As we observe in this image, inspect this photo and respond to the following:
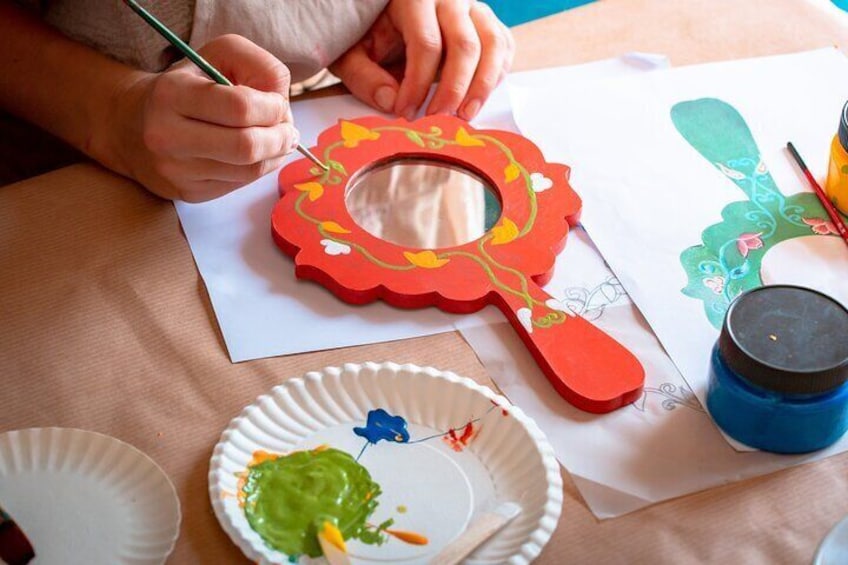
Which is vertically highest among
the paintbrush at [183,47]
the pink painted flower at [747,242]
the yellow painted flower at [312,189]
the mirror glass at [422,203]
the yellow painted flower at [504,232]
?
the paintbrush at [183,47]

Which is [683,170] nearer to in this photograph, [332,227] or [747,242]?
[747,242]

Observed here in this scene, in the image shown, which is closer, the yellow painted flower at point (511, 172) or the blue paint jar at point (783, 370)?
the blue paint jar at point (783, 370)

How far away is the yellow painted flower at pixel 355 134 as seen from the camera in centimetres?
97

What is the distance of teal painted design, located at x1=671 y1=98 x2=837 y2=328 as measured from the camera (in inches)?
33.6

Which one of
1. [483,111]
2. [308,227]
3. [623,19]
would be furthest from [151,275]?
[623,19]

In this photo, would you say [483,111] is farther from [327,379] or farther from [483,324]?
[327,379]

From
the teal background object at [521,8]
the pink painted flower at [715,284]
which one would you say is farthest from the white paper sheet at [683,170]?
the teal background object at [521,8]

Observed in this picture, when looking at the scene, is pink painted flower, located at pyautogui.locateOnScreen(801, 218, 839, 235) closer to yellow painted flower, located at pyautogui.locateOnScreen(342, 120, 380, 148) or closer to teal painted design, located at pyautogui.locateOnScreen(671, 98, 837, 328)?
teal painted design, located at pyautogui.locateOnScreen(671, 98, 837, 328)

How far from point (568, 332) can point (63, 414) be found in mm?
375

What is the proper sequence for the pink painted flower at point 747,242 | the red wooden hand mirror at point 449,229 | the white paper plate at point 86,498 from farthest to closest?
the pink painted flower at point 747,242
the red wooden hand mirror at point 449,229
the white paper plate at point 86,498

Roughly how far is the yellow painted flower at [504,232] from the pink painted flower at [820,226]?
0.27 m

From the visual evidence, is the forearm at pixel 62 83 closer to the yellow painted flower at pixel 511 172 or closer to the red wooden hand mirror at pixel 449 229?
the red wooden hand mirror at pixel 449 229

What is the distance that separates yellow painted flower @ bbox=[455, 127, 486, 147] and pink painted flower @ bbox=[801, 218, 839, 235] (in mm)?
302

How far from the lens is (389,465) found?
2.25 feet
